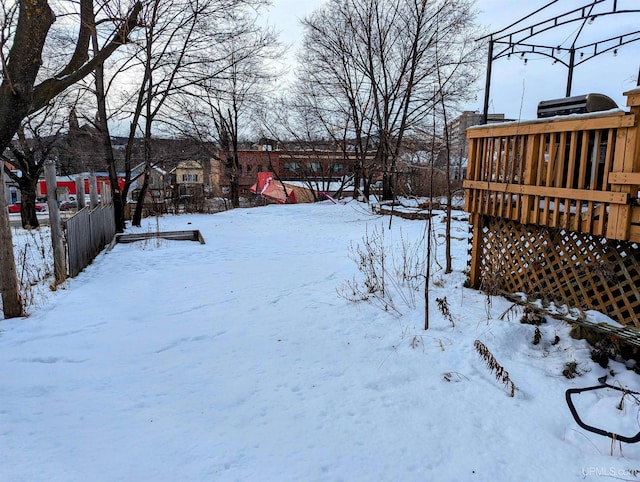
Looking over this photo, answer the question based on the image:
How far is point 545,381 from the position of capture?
284 cm

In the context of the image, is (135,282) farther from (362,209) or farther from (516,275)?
(362,209)

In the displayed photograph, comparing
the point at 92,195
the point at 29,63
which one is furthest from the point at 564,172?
the point at 92,195

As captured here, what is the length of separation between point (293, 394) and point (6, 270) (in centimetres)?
345

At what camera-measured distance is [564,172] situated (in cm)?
373

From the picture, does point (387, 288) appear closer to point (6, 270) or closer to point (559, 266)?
point (559, 266)

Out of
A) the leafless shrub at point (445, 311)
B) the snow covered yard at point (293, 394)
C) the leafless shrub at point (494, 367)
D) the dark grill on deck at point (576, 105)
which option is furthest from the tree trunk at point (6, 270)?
the dark grill on deck at point (576, 105)

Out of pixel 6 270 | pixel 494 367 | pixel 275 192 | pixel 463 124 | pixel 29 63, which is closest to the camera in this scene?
pixel 494 367

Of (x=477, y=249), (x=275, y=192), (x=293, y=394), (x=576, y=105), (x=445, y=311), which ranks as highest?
(x=576, y=105)

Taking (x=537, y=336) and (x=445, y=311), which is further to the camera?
(x=445, y=311)

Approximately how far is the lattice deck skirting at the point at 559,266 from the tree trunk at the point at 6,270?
16.3ft

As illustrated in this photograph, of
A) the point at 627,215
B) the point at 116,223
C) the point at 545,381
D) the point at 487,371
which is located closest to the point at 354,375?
the point at 487,371

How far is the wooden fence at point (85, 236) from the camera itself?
625 centimetres

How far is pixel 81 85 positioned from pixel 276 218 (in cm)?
664

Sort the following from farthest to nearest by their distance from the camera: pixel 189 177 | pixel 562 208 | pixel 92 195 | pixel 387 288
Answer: pixel 189 177
pixel 92 195
pixel 387 288
pixel 562 208
